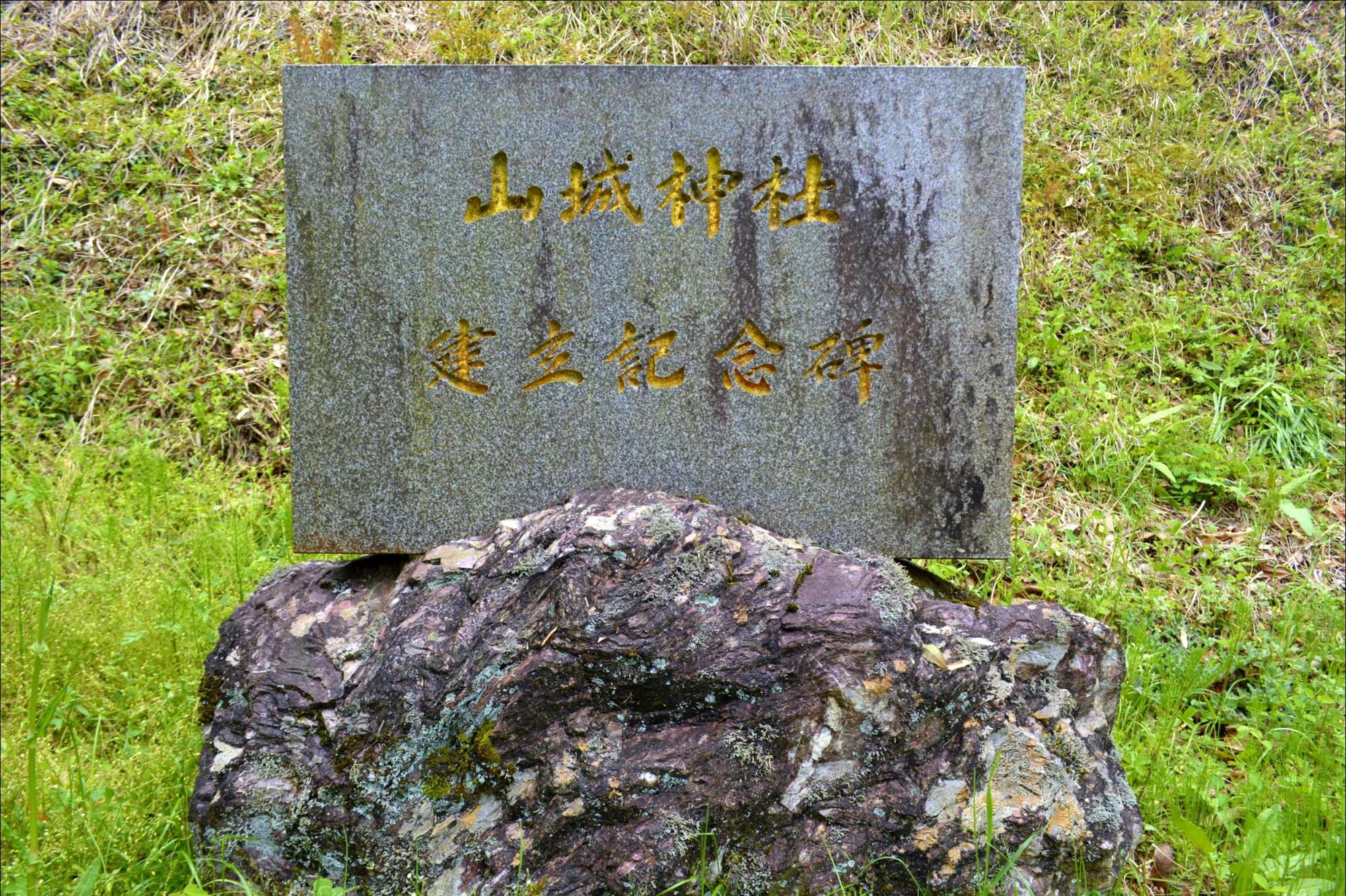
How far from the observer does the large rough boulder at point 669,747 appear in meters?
2.16

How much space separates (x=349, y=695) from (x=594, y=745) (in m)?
0.65

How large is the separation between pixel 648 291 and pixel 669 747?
1206 millimetres

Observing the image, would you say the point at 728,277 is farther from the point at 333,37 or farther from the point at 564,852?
the point at 333,37

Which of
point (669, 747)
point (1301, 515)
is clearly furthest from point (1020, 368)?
point (669, 747)

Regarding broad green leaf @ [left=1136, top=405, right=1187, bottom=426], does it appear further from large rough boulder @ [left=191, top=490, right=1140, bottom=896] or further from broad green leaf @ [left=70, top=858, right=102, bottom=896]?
broad green leaf @ [left=70, top=858, right=102, bottom=896]

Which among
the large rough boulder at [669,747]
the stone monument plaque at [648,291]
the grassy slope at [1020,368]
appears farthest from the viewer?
the grassy slope at [1020,368]

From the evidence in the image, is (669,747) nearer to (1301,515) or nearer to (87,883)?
(87,883)

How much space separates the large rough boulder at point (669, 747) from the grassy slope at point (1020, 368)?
352 millimetres

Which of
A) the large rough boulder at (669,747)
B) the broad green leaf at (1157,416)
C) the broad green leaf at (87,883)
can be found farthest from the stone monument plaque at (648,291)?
the broad green leaf at (1157,416)

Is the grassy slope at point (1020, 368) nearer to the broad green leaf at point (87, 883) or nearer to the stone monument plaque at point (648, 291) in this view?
the broad green leaf at point (87, 883)

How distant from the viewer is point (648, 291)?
2578mm

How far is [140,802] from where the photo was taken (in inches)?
97.6

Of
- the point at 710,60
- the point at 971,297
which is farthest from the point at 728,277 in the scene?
the point at 710,60

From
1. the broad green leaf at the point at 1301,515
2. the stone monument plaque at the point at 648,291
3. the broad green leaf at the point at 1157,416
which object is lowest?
the broad green leaf at the point at 1301,515
